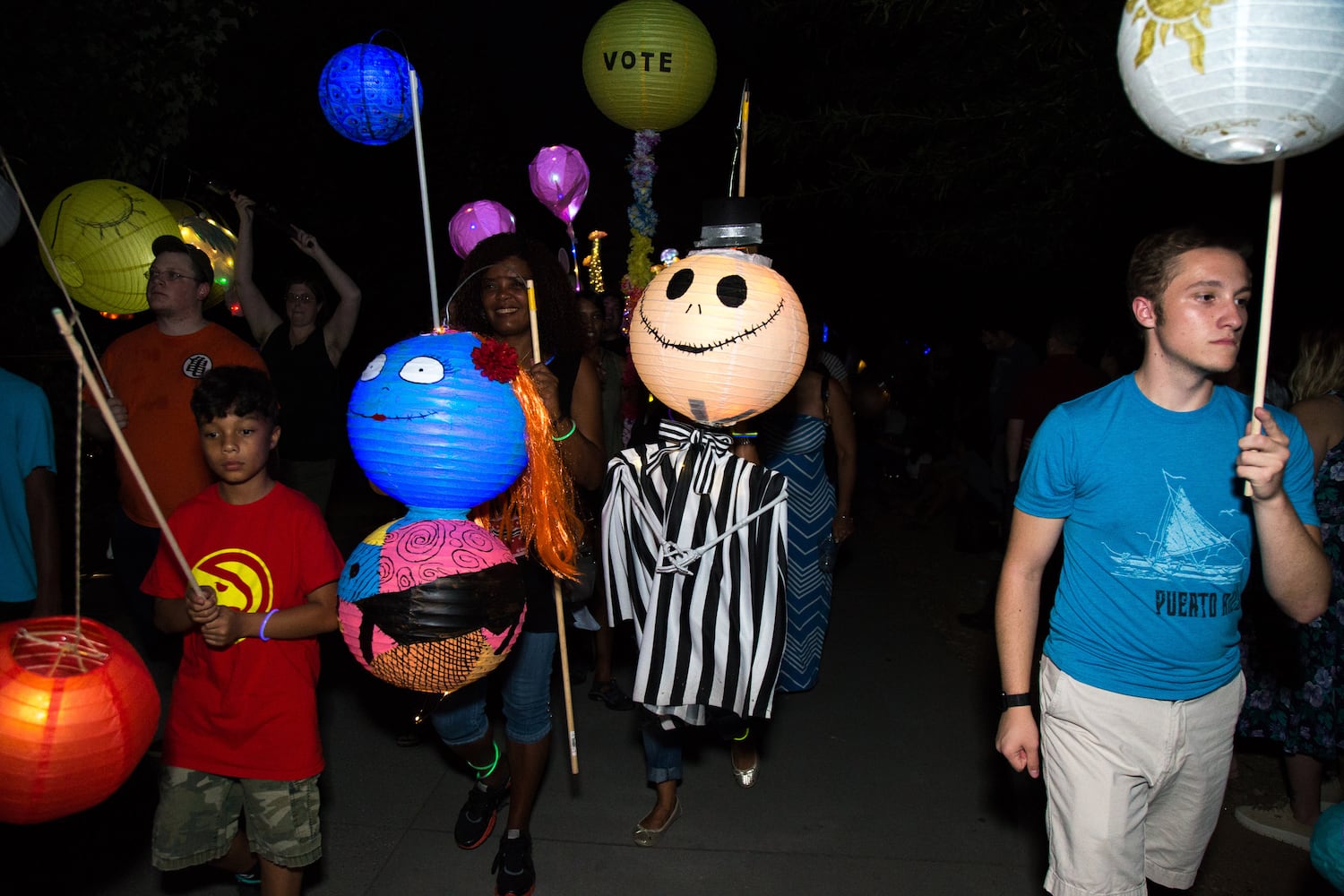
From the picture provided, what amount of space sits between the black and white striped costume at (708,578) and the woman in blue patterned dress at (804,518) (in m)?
1.11

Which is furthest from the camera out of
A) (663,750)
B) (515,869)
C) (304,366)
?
(304,366)

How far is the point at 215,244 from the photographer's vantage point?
575 cm

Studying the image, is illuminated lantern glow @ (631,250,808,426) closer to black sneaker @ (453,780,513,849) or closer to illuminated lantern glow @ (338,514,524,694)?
illuminated lantern glow @ (338,514,524,694)

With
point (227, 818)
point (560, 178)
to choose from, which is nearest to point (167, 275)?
point (227, 818)

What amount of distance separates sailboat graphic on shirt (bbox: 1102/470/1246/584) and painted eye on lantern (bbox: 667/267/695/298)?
1.31 meters

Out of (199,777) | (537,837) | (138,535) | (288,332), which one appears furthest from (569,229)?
(199,777)

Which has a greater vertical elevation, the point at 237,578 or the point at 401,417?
the point at 401,417

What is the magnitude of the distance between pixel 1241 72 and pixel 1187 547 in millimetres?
1059

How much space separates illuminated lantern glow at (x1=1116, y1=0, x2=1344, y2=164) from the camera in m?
1.74

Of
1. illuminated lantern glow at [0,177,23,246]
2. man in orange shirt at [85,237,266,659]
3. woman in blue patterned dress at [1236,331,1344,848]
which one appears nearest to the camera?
woman in blue patterned dress at [1236,331,1344,848]

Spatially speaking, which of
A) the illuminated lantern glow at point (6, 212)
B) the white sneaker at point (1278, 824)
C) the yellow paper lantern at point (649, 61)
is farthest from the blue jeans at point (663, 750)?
the yellow paper lantern at point (649, 61)

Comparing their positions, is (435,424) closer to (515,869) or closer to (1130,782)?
(515,869)

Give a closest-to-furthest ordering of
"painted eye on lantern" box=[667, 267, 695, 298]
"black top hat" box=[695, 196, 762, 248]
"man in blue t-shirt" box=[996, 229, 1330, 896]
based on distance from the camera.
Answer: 1. "man in blue t-shirt" box=[996, 229, 1330, 896]
2. "painted eye on lantern" box=[667, 267, 695, 298]
3. "black top hat" box=[695, 196, 762, 248]

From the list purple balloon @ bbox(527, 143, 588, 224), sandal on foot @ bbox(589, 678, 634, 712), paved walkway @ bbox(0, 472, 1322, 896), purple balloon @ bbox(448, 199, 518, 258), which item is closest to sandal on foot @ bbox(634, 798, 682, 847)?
paved walkway @ bbox(0, 472, 1322, 896)
